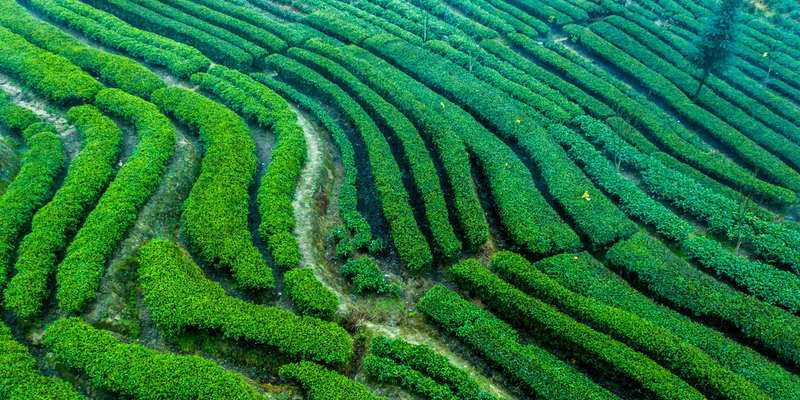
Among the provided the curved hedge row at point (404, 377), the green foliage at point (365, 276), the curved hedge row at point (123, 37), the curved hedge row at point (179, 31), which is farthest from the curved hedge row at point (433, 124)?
the curved hedge row at point (123, 37)

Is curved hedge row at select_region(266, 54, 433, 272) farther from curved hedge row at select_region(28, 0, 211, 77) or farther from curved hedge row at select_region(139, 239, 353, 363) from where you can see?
curved hedge row at select_region(28, 0, 211, 77)

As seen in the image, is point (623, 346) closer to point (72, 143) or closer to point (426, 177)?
point (426, 177)

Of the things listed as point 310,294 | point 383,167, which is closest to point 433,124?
point 383,167

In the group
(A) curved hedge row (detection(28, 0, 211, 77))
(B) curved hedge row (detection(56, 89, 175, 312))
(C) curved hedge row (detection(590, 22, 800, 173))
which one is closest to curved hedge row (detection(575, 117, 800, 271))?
(C) curved hedge row (detection(590, 22, 800, 173))

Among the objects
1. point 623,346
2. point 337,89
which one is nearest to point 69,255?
point 337,89

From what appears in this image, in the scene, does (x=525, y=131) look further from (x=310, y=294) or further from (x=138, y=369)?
(x=138, y=369)

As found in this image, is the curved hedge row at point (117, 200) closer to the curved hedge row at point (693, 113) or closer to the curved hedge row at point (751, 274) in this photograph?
the curved hedge row at point (751, 274)
